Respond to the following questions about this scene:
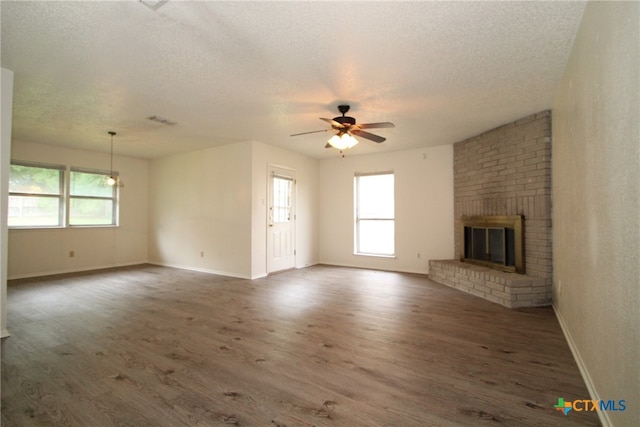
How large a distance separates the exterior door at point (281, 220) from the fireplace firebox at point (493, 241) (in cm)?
338

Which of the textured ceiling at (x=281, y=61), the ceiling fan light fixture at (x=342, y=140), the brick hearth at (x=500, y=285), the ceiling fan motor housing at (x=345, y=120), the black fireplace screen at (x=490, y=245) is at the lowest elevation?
the brick hearth at (x=500, y=285)

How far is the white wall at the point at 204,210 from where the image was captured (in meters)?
5.52

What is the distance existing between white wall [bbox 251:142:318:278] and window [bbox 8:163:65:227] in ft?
13.4

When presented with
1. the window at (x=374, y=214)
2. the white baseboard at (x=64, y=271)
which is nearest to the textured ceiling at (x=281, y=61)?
the window at (x=374, y=214)

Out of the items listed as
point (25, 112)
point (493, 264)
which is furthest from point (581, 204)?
point (25, 112)

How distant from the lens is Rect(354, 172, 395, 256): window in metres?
6.37

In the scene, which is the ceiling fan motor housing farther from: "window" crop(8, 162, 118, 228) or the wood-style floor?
"window" crop(8, 162, 118, 228)

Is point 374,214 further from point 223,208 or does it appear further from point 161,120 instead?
point 161,120

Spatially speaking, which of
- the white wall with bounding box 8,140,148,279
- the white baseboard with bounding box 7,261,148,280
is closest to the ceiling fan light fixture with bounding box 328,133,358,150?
the white wall with bounding box 8,140,148,279

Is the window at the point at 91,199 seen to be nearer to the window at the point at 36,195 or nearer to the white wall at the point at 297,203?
the window at the point at 36,195

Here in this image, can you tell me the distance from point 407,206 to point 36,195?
7261 millimetres

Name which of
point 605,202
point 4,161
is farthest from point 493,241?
point 4,161

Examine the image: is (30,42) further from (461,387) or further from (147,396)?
(461,387)

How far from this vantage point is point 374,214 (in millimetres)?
6566
